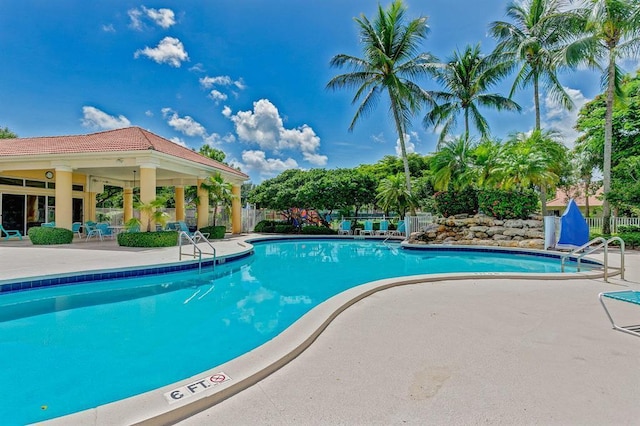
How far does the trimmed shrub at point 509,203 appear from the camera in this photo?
552 inches

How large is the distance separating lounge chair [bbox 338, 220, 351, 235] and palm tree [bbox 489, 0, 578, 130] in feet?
36.2

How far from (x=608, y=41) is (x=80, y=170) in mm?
24296

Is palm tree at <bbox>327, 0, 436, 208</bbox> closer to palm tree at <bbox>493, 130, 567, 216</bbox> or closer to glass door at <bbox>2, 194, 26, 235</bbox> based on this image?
palm tree at <bbox>493, 130, 567, 216</bbox>

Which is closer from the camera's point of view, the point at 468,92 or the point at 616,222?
the point at 616,222

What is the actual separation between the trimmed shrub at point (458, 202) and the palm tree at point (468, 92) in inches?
165

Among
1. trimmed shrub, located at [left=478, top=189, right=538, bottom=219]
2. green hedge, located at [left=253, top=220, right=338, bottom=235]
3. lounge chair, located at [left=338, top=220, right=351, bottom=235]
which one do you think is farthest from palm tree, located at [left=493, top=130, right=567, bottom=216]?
green hedge, located at [left=253, top=220, right=338, bottom=235]

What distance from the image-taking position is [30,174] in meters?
15.3

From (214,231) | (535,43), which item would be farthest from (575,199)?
(214,231)

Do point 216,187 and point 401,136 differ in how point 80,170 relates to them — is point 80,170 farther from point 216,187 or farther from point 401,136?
point 401,136

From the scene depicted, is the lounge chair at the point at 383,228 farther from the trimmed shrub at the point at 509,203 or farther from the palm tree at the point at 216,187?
the palm tree at the point at 216,187

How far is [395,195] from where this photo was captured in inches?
666

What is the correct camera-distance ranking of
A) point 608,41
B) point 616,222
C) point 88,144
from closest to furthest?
1. point 608,41
2. point 88,144
3. point 616,222

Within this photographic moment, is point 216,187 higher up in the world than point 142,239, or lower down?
higher up

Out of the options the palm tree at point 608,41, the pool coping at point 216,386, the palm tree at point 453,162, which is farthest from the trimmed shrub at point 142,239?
the palm tree at point 608,41
